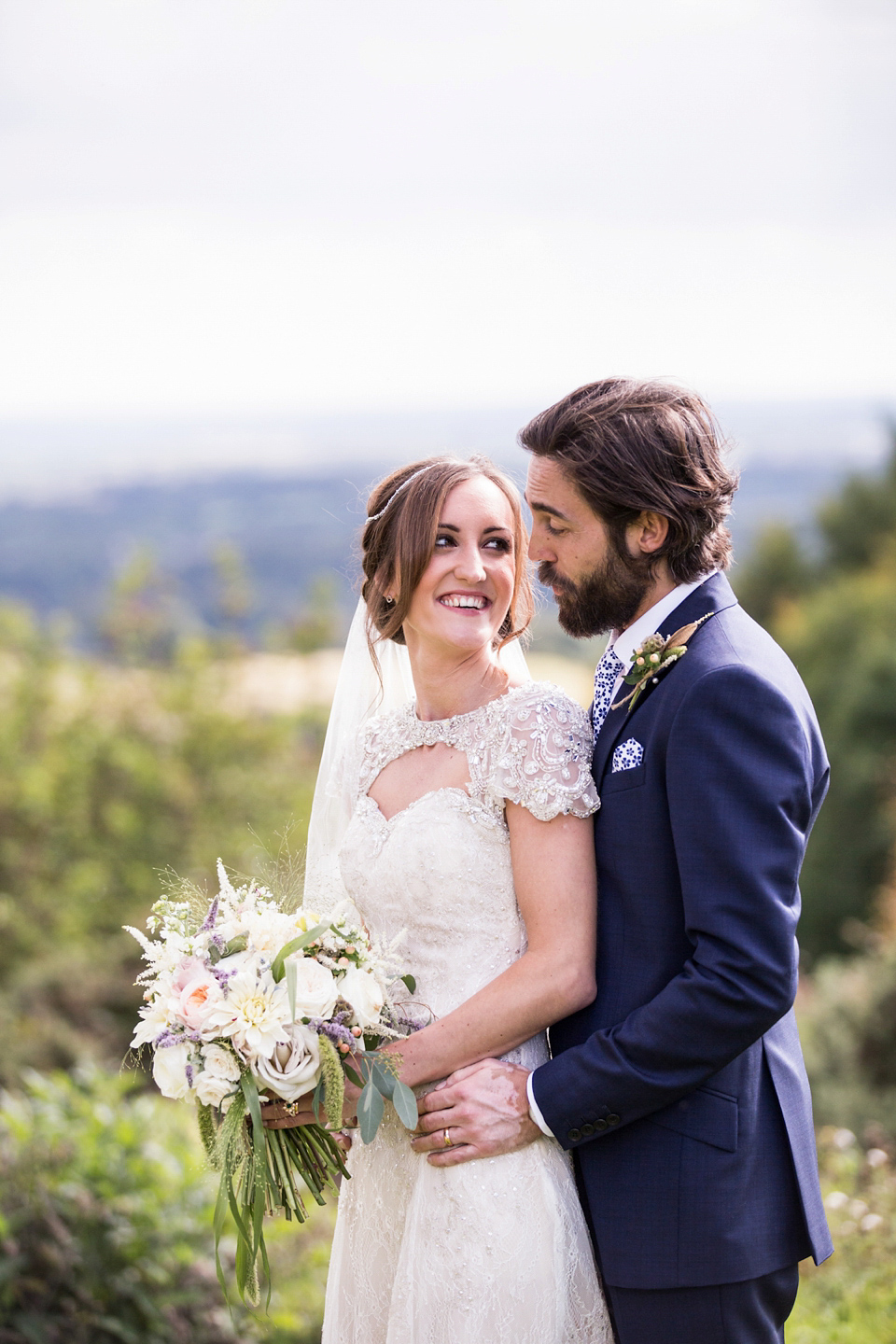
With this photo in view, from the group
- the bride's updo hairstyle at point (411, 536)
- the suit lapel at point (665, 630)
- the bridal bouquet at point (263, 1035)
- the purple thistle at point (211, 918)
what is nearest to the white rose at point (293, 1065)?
the bridal bouquet at point (263, 1035)

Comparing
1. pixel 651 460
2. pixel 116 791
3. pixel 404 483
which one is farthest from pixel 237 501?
pixel 651 460

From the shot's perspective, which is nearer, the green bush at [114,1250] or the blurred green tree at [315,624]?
the green bush at [114,1250]

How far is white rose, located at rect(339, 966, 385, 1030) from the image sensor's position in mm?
2482

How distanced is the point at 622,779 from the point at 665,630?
379 millimetres

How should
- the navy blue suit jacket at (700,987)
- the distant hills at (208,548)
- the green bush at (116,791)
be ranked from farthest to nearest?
the distant hills at (208,548), the green bush at (116,791), the navy blue suit jacket at (700,987)

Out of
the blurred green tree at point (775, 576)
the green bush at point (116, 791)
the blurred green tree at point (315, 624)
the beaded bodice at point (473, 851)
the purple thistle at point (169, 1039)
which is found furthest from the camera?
the blurred green tree at point (775, 576)

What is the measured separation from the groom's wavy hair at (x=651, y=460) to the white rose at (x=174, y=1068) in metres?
1.53

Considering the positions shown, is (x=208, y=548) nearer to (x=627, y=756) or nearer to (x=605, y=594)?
(x=605, y=594)

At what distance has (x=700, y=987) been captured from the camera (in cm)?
235

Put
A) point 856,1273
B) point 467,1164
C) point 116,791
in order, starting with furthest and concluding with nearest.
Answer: point 116,791 < point 856,1273 < point 467,1164

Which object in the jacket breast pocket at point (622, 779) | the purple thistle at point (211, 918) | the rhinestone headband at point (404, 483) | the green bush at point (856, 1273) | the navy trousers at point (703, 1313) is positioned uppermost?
the rhinestone headband at point (404, 483)

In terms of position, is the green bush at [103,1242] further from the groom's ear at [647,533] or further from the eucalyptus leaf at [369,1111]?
the groom's ear at [647,533]

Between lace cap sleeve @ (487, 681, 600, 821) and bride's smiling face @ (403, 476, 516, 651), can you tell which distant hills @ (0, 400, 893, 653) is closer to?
bride's smiling face @ (403, 476, 516, 651)

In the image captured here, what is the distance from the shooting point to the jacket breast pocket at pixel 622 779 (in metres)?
2.54
